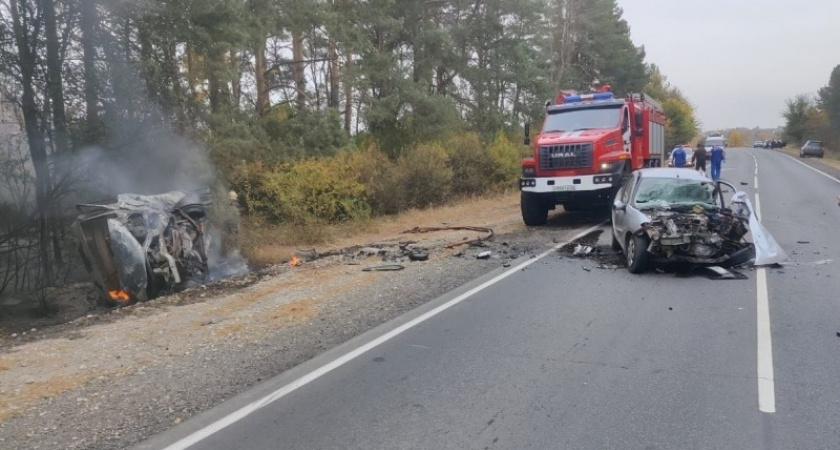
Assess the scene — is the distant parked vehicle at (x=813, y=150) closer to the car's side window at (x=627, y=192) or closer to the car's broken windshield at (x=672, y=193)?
the car's side window at (x=627, y=192)

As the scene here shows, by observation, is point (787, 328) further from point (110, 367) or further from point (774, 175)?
point (774, 175)

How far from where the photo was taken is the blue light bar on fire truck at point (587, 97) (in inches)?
690

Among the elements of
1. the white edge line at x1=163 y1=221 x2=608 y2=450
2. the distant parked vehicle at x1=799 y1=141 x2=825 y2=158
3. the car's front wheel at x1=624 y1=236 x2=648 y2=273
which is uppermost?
the distant parked vehicle at x1=799 y1=141 x2=825 y2=158

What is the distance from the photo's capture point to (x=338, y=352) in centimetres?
661

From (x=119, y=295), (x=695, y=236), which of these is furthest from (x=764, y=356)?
(x=119, y=295)

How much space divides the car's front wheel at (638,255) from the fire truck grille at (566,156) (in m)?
5.56

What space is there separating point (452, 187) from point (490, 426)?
67.5ft

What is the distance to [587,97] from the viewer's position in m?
17.8

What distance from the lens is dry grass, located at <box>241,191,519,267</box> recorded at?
48.9 feet

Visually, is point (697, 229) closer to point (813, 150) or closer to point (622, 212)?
point (622, 212)

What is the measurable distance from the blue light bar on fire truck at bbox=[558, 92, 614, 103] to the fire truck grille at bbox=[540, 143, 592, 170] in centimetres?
254

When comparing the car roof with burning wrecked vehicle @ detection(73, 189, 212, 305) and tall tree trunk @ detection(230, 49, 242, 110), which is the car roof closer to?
burning wrecked vehicle @ detection(73, 189, 212, 305)

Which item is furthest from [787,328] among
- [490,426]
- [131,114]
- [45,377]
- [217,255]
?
[131,114]

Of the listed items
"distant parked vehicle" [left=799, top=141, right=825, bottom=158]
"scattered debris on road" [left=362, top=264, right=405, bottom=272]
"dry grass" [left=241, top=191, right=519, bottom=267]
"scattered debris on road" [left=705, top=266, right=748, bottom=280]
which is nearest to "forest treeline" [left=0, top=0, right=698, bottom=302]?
"dry grass" [left=241, top=191, right=519, bottom=267]
